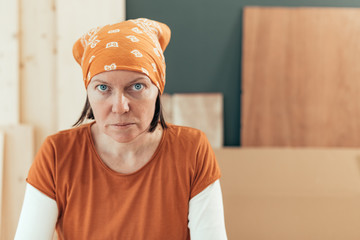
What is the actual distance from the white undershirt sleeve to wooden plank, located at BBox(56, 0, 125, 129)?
4.58 feet

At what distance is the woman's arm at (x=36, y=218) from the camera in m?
1.03

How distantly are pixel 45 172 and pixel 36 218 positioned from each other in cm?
15

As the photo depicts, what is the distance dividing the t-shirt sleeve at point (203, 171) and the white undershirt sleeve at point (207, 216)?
0.06 ft

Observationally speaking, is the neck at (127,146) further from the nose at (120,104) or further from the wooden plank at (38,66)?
the wooden plank at (38,66)

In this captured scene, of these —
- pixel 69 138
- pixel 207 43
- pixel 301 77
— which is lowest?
pixel 69 138

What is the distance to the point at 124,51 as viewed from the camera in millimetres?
976

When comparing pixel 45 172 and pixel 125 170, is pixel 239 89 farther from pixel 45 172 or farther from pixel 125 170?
pixel 45 172

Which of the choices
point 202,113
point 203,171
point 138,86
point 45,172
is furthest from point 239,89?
point 45,172

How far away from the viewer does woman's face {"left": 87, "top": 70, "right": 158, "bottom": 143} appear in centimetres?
97

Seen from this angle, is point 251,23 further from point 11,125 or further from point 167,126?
point 11,125

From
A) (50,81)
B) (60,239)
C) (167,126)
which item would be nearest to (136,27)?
(167,126)

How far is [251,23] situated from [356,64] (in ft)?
2.58

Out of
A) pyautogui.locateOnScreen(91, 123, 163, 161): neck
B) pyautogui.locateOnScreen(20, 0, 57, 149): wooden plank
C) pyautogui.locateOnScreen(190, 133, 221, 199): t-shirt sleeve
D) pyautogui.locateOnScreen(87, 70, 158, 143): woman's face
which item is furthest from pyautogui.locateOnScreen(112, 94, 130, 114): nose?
pyautogui.locateOnScreen(20, 0, 57, 149): wooden plank

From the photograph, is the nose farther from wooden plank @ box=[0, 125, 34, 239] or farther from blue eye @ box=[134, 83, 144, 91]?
wooden plank @ box=[0, 125, 34, 239]
